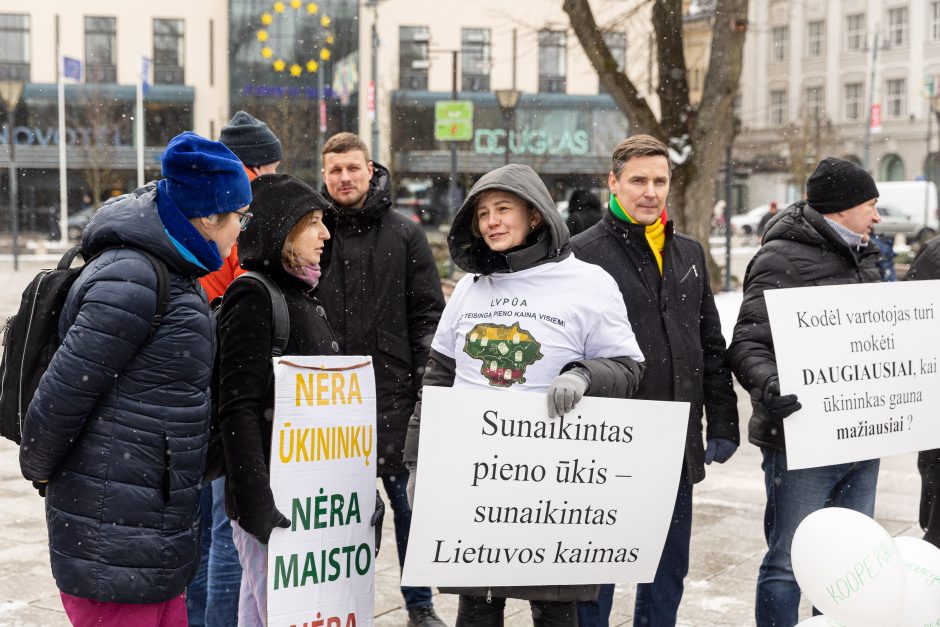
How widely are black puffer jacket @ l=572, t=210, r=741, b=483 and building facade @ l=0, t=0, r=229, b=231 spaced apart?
46106 millimetres

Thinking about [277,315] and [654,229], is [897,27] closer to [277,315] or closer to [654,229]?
[654,229]

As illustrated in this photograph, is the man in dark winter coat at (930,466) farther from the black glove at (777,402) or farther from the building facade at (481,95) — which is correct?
the building facade at (481,95)

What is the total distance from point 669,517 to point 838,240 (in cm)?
127

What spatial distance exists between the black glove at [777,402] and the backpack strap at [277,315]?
1670mm

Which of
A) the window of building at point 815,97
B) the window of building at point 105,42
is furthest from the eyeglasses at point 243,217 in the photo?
the window of building at point 815,97

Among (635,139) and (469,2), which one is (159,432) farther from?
(469,2)

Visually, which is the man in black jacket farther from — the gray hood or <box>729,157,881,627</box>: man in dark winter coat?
the gray hood

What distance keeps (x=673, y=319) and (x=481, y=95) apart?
48.4 m

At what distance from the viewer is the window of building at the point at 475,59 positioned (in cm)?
5062

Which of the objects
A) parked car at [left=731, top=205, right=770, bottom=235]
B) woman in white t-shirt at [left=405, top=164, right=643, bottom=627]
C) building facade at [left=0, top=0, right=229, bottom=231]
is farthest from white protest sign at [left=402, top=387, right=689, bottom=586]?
building facade at [left=0, top=0, right=229, bottom=231]

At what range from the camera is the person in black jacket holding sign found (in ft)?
11.2

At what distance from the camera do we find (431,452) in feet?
11.0

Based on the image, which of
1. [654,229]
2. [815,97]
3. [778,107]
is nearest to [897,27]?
[815,97]

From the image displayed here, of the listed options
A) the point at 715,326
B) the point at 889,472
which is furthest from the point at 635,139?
the point at 889,472
